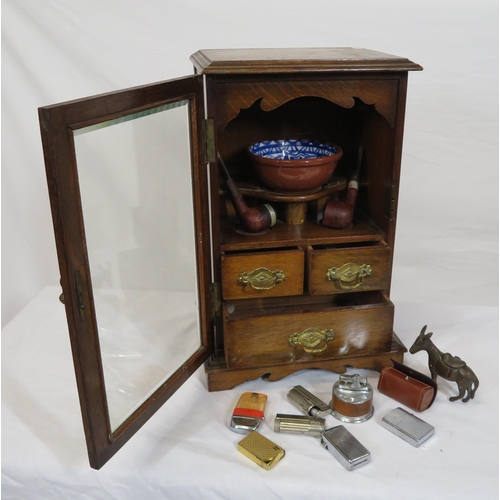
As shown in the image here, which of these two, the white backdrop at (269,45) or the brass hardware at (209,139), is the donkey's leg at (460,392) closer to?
the white backdrop at (269,45)

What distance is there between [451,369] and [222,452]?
1.76 ft

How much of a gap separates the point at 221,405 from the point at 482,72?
123 centimetres

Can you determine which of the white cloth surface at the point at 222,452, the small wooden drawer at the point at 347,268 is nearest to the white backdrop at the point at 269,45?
the white cloth surface at the point at 222,452

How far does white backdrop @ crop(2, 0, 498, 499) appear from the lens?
129 cm

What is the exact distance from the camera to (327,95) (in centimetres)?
119

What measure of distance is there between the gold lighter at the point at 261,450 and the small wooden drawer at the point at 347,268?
351 mm

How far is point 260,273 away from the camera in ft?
4.15

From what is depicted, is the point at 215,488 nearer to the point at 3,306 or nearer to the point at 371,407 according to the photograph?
the point at 371,407

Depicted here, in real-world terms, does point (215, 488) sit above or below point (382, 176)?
below

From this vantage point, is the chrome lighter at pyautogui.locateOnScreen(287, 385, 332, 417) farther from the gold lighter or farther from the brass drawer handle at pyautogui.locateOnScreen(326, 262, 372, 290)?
the brass drawer handle at pyautogui.locateOnScreen(326, 262, 372, 290)

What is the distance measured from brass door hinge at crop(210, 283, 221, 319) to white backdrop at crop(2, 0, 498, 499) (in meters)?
0.17

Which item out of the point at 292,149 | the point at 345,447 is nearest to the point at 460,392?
the point at 345,447

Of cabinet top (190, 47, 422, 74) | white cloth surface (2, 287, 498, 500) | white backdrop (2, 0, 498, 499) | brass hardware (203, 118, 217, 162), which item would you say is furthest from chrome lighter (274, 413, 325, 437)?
cabinet top (190, 47, 422, 74)

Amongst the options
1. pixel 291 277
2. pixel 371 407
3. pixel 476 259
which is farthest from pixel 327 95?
pixel 476 259
